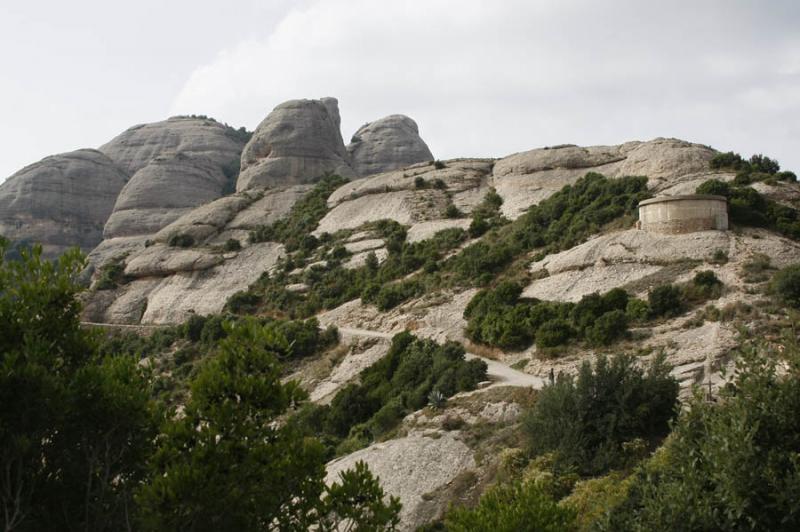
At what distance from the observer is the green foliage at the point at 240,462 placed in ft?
21.5

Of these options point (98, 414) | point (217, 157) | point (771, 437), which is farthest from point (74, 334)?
point (217, 157)

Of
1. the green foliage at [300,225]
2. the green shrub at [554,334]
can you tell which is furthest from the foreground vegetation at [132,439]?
the green foliage at [300,225]

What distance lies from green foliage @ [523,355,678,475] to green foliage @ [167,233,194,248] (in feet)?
132

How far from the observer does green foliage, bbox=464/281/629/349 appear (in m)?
21.3

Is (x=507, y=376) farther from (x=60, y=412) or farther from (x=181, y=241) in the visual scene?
(x=181, y=241)

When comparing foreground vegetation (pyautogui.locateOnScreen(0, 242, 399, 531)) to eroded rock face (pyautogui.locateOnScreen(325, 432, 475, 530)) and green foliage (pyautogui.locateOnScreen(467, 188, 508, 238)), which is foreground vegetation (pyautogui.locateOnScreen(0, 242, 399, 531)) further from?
green foliage (pyautogui.locateOnScreen(467, 188, 508, 238))

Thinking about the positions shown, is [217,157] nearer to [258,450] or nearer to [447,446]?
[447,446]

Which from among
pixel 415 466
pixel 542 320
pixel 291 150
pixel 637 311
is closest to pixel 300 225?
pixel 291 150

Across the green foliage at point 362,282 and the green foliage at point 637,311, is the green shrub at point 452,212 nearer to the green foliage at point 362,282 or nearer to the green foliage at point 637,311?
the green foliage at point 362,282

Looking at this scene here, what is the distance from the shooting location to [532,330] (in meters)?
23.6

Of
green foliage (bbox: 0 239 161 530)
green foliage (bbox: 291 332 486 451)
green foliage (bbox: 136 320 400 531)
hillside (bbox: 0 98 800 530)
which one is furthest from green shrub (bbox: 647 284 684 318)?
green foliage (bbox: 0 239 161 530)

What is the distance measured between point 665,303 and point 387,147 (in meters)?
61.4

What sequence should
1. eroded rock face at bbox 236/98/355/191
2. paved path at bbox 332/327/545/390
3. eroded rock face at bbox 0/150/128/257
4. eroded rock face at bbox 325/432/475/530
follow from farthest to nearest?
eroded rock face at bbox 0/150/128/257 < eroded rock face at bbox 236/98/355/191 < paved path at bbox 332/327/545/390 < eroded rock face at bbox 325/432/475/530

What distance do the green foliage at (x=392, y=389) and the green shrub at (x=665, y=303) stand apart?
240 inches
